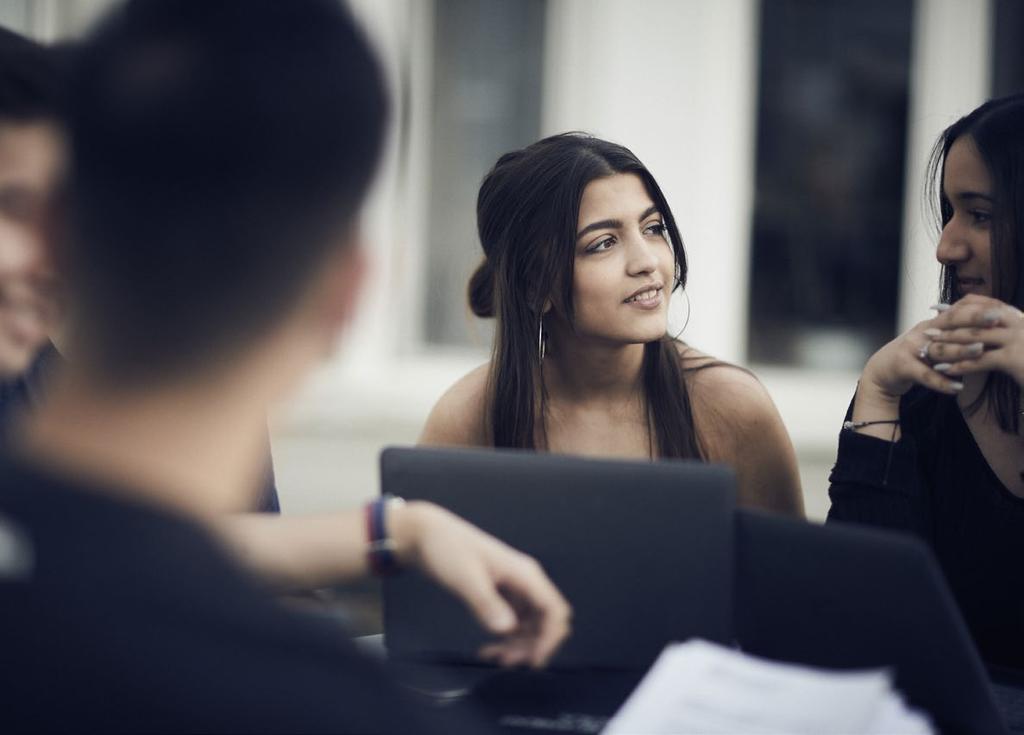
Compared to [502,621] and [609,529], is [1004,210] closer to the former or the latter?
→ [609,529]

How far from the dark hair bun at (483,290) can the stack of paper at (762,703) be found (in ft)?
4.72

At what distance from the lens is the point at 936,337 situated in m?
1.77

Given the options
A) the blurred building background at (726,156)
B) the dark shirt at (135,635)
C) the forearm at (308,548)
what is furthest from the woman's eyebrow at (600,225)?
the blurred building background at (726,156)

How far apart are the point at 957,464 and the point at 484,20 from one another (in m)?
3.32

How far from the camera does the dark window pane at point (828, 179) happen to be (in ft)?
15.5

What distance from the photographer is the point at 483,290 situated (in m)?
2.55

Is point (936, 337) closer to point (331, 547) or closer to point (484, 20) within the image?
point (331, 547)

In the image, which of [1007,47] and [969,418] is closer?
[969,418]

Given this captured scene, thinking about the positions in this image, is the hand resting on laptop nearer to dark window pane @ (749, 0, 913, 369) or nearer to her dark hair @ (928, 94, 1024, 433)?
her dark hair @ (928, 94, 1024, 433)

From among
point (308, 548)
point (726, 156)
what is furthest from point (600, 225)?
point (726, 156)

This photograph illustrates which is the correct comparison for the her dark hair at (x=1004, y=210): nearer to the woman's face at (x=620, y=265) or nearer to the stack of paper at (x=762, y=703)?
the woman's face at (x=620, y=265)

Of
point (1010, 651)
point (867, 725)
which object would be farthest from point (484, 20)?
point (867, 725)

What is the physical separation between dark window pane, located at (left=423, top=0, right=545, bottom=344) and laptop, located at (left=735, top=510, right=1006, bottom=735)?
11.5ft

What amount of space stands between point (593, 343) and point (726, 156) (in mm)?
2362
